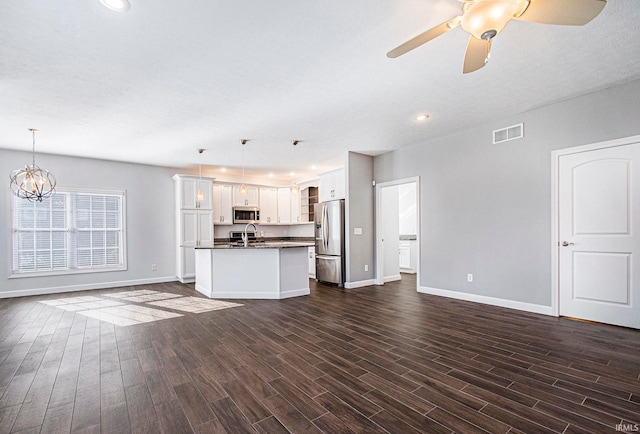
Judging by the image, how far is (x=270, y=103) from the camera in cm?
376

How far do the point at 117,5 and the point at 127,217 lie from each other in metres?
5.70

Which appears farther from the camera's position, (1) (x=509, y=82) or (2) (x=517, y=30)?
(1) (x=509, y=82)

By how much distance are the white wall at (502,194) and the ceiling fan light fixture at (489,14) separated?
3.01m

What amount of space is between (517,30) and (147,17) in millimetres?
2852

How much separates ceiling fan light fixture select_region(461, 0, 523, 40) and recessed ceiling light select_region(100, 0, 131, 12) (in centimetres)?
216

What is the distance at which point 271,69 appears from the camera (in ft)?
9.72

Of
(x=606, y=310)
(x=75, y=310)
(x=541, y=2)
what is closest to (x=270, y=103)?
(x=541, y=2)

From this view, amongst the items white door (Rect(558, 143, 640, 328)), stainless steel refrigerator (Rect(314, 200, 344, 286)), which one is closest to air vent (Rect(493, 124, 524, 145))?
white door (Rect(558, 143, 640, 328))

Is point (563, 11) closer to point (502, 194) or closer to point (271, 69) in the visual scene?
point (271, 69)

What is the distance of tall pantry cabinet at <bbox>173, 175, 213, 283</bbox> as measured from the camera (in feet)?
23.0

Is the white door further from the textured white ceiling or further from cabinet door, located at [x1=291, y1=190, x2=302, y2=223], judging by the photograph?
cabinet door, located at [x1=291, y1=190, x2=302, y2=223]

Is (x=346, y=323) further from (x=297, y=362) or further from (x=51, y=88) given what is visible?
(x=51, y=88)

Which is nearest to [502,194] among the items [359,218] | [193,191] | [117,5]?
[359,218]

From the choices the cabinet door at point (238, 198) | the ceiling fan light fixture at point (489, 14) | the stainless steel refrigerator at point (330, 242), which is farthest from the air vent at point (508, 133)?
the cabinet door at point (238, 198)
